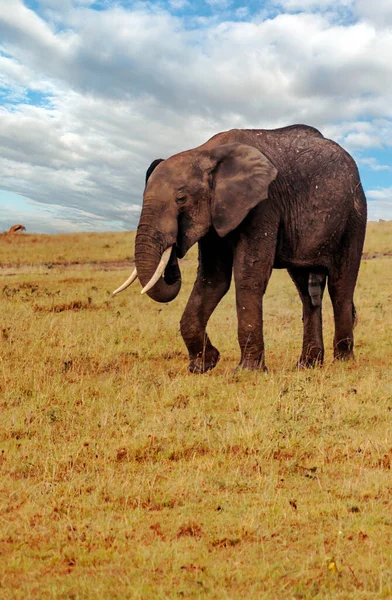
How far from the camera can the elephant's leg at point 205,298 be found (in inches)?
386

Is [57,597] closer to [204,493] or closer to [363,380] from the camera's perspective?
[204,493]

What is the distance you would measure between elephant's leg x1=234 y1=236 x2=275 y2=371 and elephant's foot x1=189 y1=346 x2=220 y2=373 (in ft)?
2.22

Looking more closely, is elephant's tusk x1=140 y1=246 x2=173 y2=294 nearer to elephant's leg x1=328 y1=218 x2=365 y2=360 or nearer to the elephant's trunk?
the elephant's trunk

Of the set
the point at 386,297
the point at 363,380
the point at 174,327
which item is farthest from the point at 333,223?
the point at 386,297

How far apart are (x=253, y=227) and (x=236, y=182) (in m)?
0.68

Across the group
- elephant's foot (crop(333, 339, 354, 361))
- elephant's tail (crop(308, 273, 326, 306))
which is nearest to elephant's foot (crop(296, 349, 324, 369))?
elephant's foot (crop(333, 339, 354, 361))

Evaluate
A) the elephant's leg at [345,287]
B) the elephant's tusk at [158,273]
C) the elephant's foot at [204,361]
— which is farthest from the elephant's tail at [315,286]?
the elephant's tusk at [158,273]

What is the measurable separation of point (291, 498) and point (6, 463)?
249 centimetres

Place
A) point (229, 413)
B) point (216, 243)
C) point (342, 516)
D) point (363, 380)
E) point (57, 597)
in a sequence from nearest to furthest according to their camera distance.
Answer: point (57, 597) → point (342, 516) → point (229, 413) → point (363, 380) → point (216, 243)

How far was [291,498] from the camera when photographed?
516 centimetres

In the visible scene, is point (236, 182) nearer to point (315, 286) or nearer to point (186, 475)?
point (315, 286)

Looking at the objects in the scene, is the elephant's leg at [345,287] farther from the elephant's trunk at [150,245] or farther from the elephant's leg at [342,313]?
the elephant's trunk at [150,245]

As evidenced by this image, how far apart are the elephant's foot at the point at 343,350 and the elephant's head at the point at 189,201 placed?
3355mm

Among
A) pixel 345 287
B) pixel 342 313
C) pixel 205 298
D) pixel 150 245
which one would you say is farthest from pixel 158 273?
pixel 342 313
